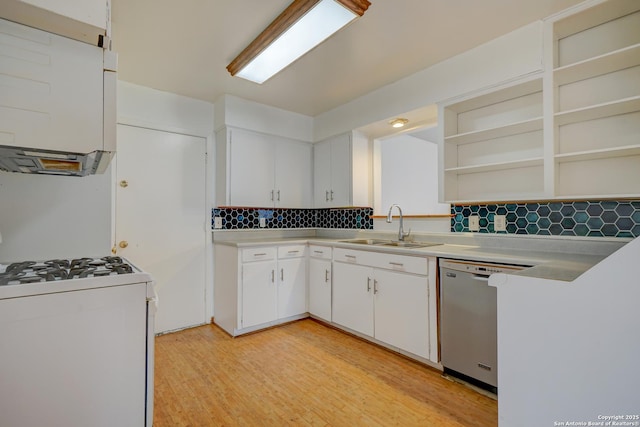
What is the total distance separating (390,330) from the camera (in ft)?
8.02

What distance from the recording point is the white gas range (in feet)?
3.33

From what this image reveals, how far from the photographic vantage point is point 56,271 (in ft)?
4.21

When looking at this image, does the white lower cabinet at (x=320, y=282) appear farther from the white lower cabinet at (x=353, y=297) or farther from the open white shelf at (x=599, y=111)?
the open white shelf at (x=599, y=111)

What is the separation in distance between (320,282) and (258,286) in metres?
0.65

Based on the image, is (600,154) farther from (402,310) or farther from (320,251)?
(320,251)

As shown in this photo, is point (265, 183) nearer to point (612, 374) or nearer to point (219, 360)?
point (219, 360)

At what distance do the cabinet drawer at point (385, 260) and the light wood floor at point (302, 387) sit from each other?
0.74 meters

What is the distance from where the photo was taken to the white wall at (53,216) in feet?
5.23

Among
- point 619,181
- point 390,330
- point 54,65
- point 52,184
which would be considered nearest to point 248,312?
point 390,330

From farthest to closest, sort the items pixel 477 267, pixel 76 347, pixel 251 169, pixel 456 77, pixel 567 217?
pixel 251 169 < pixel 456 77 < pixel 567 217 < pixel 477 267 < pixel 76 347

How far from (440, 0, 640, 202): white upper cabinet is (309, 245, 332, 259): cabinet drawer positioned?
1411 mm

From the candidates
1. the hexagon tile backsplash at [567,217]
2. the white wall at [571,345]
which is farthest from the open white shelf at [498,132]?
the white wall at [571,345]

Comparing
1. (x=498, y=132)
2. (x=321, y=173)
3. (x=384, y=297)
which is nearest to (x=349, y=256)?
(x=384, y=297)

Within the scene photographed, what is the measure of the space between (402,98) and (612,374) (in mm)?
2462
